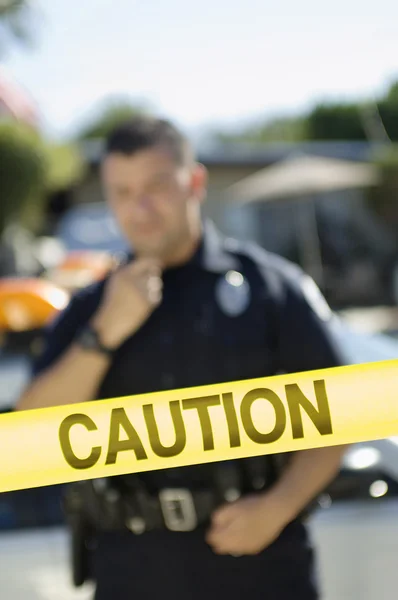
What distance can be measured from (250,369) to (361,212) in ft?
14.7

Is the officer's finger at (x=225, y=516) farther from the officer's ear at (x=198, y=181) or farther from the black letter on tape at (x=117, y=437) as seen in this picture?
the officer's ear at (x=198, y=181)

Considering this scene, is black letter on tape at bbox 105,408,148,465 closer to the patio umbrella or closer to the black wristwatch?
the black wristwatch

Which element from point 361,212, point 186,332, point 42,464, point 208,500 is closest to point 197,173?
point 186,332

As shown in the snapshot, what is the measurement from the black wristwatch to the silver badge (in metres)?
0.22

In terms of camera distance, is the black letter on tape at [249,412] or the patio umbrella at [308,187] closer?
the black letter on tape at [249,412]

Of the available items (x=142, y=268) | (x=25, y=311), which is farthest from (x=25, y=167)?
(x=142, y=268)

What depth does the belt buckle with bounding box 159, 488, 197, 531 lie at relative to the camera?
51.9 inches

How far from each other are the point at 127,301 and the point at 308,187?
21.8 feet

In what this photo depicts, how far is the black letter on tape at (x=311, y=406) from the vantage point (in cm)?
98

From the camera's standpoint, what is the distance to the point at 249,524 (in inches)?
49.1

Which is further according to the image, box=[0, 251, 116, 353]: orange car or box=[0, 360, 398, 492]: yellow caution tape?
box=[0, 251, 116, 353]: orange car

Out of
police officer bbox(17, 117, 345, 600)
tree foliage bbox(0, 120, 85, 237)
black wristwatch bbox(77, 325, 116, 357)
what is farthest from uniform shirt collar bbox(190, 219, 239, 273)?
tree foliage bbox(0, 120, 85, 237)

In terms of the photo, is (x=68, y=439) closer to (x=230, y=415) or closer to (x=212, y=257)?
(x=230, y=415)

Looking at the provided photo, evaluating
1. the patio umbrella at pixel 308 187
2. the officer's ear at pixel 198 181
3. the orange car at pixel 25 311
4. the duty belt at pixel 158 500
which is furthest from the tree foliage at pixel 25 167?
the duty belt at pixel 158 500
